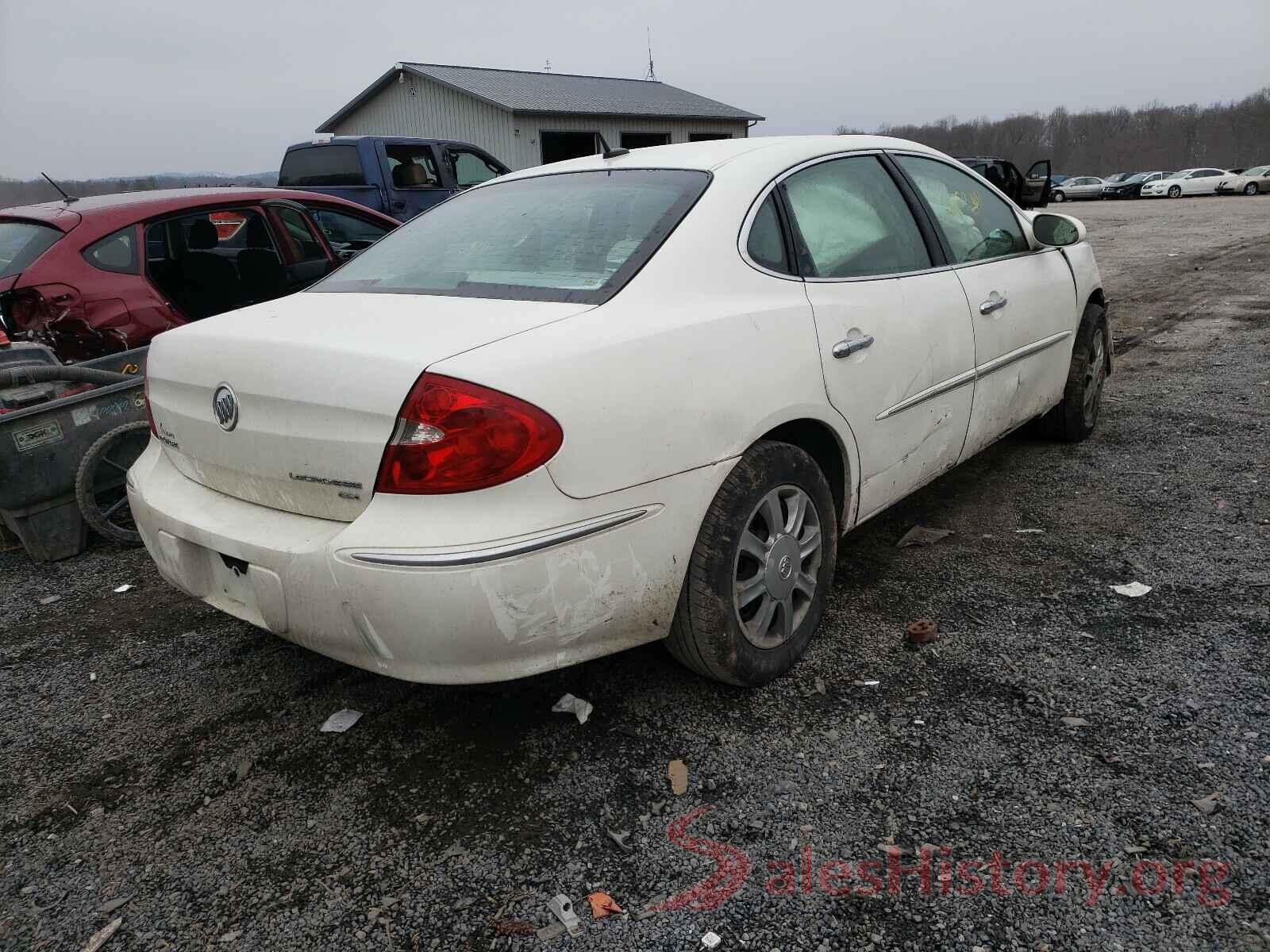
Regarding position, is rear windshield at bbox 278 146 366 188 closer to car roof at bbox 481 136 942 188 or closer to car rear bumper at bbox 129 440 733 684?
car roof at bbox 481 136 942 188

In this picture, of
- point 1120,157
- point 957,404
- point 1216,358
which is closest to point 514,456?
point 957,404

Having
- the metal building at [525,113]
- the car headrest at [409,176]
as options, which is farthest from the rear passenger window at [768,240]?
the metal building at [525,113]

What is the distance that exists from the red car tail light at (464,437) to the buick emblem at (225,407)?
1.91 ft

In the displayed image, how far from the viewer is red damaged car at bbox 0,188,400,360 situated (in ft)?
15.9

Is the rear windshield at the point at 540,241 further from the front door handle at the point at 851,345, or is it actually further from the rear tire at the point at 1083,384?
the rear tire at the point at 1083,384

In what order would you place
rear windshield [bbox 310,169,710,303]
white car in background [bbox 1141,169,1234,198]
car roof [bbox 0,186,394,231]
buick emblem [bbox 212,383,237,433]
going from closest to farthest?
buick emblem [bbox 212,383,237,433] < rear windshield [bbox 310,169,710,303] < car roof [bbox 0,186,394,231] < white car in background [bbox 1141,169,1234,198]

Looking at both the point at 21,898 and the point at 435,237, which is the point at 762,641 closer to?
the point at 435,237

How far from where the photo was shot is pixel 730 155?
2.96 metres

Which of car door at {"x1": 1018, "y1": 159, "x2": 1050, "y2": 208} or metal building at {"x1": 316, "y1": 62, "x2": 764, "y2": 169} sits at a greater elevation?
metal building at {"x1": 316, "y1": 62, "x2": 764, "y2": 169}

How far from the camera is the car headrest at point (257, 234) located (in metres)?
5.89

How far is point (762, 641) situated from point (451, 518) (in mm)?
1078

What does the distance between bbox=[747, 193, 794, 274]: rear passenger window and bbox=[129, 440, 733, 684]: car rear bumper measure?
71 centimetres

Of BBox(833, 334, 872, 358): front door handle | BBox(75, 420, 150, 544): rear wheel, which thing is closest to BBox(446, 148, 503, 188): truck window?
BBox(75, 420, 150, 544): rear wheel

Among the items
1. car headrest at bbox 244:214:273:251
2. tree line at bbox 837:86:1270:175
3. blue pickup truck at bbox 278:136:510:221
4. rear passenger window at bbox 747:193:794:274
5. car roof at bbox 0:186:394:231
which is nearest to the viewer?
rear passenger window at bbox 747:193:794:274
